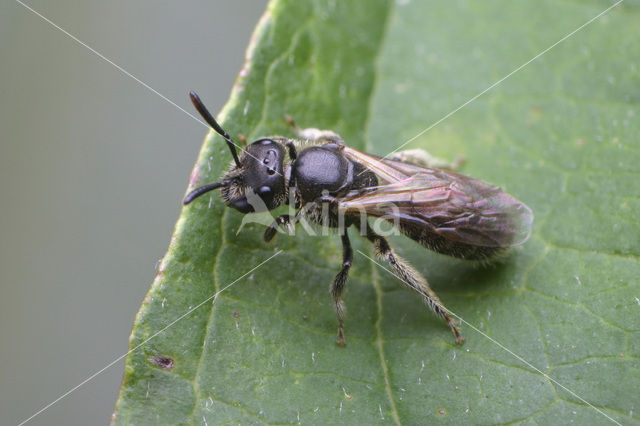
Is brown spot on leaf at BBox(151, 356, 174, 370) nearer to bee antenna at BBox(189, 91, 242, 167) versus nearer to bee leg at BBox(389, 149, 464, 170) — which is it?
bee antenna at BBox(189, 91, 242, 167)

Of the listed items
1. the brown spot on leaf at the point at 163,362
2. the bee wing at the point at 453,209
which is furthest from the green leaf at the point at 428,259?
the bee wing at the point at 453,209

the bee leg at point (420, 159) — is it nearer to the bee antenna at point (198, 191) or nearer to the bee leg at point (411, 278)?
the bee leg at point (411, 278)

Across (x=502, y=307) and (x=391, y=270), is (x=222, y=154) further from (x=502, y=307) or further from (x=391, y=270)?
(x=502, y=307)

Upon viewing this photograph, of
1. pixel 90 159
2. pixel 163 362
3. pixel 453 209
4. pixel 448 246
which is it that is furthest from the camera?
pixel 90 159

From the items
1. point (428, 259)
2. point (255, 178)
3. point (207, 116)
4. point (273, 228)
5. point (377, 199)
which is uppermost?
point (207, 116)

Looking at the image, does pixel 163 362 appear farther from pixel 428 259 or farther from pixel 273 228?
pixel 428 259

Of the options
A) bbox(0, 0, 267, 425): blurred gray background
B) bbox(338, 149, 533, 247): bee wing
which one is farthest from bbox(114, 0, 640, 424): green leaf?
bbox(0, 0, 267, 425): blurred gray background

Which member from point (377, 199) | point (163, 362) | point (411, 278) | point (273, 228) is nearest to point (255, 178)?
point (273, 228)
